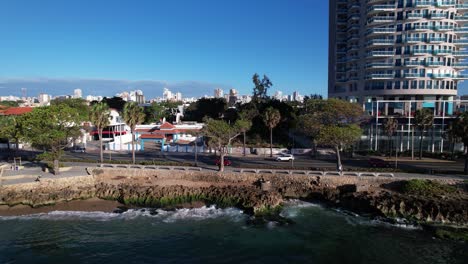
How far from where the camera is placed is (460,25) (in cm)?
7688

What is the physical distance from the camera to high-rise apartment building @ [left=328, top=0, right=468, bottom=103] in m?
70.5

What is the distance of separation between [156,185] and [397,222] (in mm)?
31330

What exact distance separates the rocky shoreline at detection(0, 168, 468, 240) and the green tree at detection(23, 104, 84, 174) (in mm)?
5993

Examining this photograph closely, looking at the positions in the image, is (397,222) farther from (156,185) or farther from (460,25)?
(460,25)

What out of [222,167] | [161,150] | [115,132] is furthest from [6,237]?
[115,132]

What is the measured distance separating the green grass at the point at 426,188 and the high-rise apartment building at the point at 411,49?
38.6m

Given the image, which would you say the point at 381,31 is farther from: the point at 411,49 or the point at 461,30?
the point at 461,30

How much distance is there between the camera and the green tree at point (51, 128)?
4544 cm

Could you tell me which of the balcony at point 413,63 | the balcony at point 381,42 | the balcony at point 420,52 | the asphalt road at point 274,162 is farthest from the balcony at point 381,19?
the asphalt road at point 274,162

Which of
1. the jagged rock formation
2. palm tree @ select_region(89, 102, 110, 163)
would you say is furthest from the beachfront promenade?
palm tree @ select_region(89, 102, 110, 163)

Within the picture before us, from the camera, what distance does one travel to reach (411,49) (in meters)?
71.8

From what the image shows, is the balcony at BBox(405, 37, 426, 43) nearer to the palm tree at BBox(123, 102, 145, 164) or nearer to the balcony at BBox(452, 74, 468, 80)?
the balcony at BBox(452, 74, 468, 80)

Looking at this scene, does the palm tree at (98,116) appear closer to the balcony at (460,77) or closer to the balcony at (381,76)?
the balcony at (381,76)

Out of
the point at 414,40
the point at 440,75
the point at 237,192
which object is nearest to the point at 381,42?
the point at 414,40
